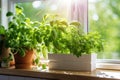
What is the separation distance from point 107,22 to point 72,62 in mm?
472

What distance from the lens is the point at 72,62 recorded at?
5.05ft

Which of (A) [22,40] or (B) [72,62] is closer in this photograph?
(B) [72,62]

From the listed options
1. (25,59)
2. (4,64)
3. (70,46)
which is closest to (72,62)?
(70,46)

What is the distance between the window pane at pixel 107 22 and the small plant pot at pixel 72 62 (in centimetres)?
25

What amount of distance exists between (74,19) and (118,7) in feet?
1.14

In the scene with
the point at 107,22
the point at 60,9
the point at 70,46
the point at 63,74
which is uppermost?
the point at 60,9

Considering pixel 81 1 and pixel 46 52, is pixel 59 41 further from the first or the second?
pixel 81 1

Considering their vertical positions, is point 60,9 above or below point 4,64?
above

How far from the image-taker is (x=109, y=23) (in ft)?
5.84

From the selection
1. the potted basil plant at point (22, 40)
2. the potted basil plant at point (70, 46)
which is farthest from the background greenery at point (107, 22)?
the potted basil plant at point (22, 40)

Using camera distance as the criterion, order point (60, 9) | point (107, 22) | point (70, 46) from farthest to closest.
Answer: point (60, 9), point (107, 22), point (70, 46)

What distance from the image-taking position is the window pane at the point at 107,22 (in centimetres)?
175

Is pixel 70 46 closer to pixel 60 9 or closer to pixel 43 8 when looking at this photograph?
pixel 60 9

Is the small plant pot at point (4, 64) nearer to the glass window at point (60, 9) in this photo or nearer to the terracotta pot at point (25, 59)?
the terracotta pot at point (25, 59)
